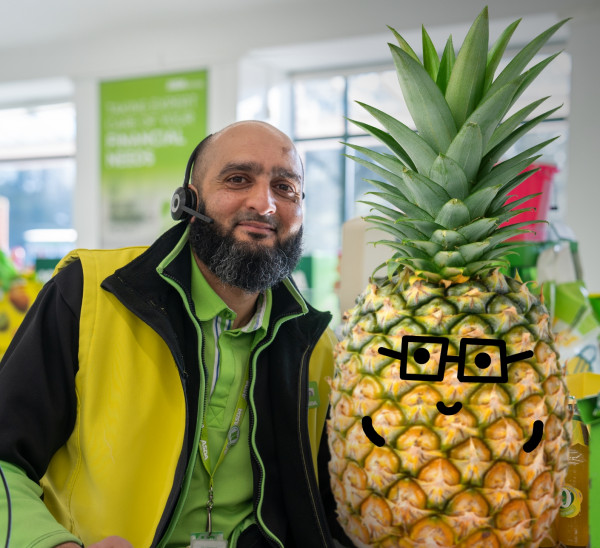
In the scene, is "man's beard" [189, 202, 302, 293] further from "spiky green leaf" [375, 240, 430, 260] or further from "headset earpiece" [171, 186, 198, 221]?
"spiky green leaf" [375, 240, 430, 260]

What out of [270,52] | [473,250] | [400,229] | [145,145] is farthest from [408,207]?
[145,145]

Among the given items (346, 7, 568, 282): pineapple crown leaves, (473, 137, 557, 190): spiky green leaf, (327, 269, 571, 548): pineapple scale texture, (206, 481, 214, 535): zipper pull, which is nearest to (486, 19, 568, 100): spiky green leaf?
(346, 7, 568, 282): pineapple crown leaves

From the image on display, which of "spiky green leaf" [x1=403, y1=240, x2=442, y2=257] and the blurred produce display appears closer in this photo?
"spiky green leaf" [x1=403, y1=240, x2=442, y2=257]

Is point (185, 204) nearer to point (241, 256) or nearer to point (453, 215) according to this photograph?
point (241, 256)

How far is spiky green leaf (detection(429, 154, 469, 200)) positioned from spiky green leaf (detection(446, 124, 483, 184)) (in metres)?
0.02

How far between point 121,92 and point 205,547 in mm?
7496

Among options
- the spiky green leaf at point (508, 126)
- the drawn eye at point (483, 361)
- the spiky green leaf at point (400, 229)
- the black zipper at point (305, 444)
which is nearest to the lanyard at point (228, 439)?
the black zipper at point (305, 444)

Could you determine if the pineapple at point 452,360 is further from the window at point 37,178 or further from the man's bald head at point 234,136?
the window at point 37,178

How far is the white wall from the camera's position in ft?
19.2

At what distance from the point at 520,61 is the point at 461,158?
0.19m

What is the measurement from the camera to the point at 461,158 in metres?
1.01

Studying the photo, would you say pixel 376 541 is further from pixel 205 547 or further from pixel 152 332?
pixel 152 332

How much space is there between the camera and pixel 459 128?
1060 mm

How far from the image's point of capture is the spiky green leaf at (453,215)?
97cm
